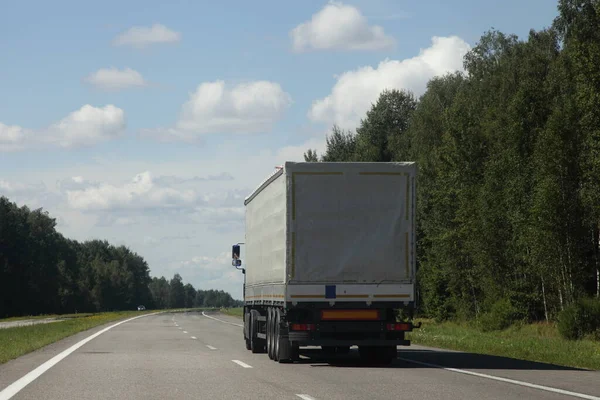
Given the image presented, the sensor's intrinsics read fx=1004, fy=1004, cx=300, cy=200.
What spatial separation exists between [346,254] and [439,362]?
3063 millimetres

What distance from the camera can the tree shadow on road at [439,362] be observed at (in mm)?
18562

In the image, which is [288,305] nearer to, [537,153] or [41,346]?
[41,346]

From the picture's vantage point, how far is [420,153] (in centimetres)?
6391

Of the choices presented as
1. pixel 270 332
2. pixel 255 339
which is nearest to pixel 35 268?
pixel 255 339

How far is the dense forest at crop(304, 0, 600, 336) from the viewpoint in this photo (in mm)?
37656

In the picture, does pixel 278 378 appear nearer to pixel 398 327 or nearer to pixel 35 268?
pixel 398 327

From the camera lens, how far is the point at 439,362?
20016mm

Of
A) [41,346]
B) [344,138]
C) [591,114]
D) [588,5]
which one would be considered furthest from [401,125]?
[41,346]

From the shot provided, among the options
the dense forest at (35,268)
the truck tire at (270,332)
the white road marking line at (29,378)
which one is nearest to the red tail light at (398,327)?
the truck tire at (270,332)

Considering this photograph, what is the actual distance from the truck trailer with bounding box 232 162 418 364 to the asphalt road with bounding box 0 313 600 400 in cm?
76

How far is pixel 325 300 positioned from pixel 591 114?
1936 centimetres

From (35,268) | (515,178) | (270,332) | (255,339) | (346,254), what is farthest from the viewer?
(35,268)

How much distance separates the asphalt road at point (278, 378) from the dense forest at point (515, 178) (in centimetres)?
Answer: 1606

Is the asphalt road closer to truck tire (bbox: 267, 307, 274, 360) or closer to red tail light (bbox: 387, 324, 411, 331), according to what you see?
truck tire (bbox: 267, 307, 274, 360)
